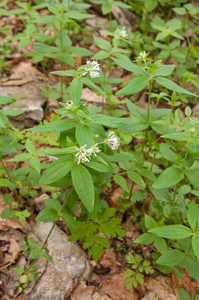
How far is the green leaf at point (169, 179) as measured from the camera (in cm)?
220

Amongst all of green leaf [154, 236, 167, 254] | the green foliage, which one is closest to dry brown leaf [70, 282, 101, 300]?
the green foliage

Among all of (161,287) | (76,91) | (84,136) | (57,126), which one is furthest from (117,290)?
(76,91)

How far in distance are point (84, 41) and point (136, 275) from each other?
182 inches

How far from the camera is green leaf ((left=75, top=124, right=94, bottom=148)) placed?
190 cm

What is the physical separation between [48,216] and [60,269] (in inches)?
29.3

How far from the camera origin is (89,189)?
6.11ft

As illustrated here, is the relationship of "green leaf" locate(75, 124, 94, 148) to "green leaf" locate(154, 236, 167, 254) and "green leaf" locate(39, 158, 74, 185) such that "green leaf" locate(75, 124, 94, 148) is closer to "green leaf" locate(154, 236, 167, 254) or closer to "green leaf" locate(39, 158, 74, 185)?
"green leaf" locate(39, 158, 74, 185)

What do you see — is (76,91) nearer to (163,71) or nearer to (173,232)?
(163,71)

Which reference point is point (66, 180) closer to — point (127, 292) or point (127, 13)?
point (127, 292)

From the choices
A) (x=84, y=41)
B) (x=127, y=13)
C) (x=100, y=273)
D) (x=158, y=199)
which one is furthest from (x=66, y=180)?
(x=127, y=13)

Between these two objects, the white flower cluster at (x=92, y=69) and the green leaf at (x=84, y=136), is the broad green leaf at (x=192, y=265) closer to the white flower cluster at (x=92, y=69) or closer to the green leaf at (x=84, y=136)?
the green leaf at (x=84, y=136)

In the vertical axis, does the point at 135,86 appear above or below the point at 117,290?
above

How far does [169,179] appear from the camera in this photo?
224 cm

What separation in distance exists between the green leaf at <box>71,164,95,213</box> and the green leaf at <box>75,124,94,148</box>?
23cm
